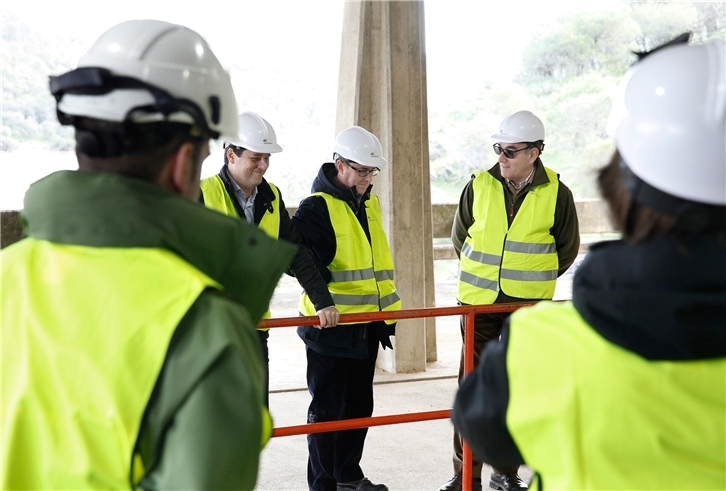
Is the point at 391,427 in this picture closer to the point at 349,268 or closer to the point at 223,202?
the point at 349,268

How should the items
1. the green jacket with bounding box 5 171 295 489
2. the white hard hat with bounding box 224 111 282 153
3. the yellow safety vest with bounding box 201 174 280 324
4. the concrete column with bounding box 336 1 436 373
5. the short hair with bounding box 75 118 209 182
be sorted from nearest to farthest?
the green jacket with bounding box 5 171 295 489 < the short hair with bounding box 75 118 209 182 < the yellow safety vest with bounding box 201 174 280 324 < the white hard hat with bounding box 224 111 282 153 < the concrete column with bounding box 336 1 436 373

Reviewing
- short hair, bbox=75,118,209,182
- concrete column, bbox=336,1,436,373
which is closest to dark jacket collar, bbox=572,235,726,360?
short hair, bbox=75,118,209,182

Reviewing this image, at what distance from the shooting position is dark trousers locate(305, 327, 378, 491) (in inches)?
176

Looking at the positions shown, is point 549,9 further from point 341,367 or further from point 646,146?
point 646,146

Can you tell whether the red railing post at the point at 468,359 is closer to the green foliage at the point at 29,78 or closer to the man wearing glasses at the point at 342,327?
the man wearing glasses at the point at 342,327

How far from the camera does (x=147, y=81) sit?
59.1 inches

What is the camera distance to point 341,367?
4.45 metres

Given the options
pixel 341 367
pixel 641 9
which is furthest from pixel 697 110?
pixel 641 9

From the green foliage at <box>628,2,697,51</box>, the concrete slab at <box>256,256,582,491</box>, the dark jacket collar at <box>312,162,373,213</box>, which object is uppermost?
the green foliage at <box>628,2,697,51</box>

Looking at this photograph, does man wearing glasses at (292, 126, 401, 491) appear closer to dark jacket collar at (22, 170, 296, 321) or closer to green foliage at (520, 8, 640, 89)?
dark jacket collar at (22, 170, 296, 321)

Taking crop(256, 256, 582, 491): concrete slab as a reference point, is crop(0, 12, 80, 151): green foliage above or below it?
above

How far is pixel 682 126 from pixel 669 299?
34 cm

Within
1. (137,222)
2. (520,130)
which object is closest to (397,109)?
(520,130)

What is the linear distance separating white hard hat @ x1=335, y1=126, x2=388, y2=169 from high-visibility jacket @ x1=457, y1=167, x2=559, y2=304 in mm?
862
